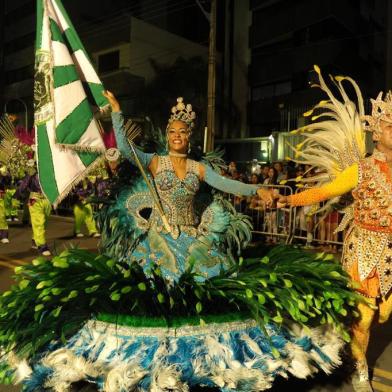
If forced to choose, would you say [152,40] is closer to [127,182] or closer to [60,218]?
[60,218]

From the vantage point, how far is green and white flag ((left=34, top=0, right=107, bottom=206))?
3580mm

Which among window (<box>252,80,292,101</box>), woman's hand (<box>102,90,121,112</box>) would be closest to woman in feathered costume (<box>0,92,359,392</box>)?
woman's hand (<box>102,90,121,112</box>)

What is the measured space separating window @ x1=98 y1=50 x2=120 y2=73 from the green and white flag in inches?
977

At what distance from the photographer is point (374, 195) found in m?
3.31

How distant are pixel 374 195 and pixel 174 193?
4.76 ft

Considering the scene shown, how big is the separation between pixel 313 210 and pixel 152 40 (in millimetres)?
25772

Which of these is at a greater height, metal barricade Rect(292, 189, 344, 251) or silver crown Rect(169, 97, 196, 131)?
silver crown Rect(169, 97, 196, 131)

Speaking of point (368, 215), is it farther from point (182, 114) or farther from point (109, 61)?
point (109, 61)

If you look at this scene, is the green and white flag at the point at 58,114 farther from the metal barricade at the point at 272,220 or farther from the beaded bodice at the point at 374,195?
the metal barricade at the point at 272,220

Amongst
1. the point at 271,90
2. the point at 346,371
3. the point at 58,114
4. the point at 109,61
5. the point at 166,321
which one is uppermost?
the point at 109,61

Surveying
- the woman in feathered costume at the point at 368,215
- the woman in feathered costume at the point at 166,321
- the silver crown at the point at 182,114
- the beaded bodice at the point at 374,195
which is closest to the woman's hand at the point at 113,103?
the woman in feathered costume at the point at 166,321

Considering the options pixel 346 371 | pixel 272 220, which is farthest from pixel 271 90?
pixel 346 371

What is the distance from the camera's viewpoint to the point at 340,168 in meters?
3.69

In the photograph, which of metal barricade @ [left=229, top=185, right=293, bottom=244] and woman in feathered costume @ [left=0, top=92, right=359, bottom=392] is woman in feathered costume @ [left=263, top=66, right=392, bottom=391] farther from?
metal barricade @ [left=229, top=185, right=293, bottom=244]
